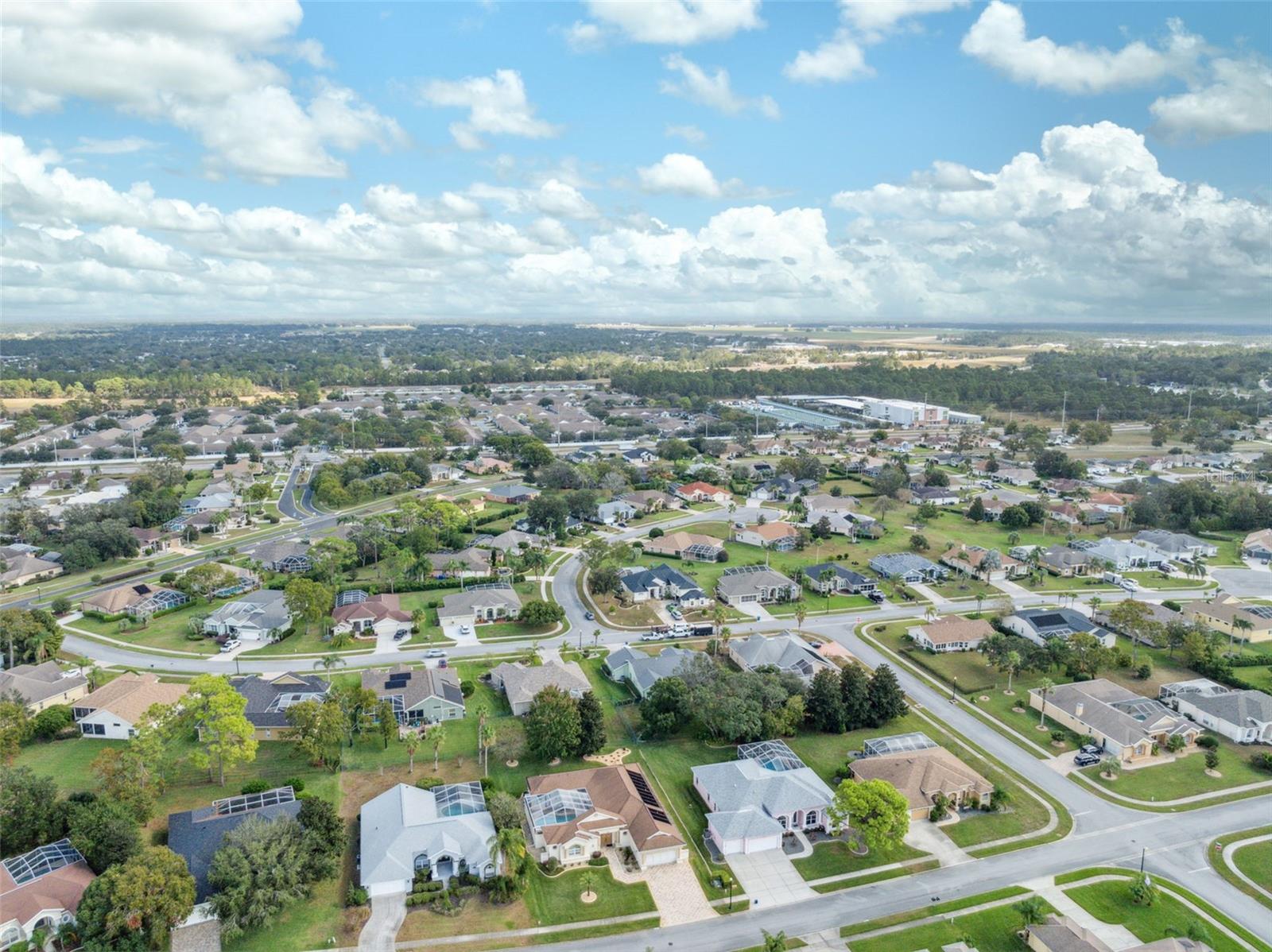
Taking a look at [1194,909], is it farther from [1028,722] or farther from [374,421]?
[374,421]

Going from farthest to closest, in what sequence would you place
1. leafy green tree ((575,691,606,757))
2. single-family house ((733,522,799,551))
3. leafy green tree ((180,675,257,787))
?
single-family house ((733,522,799,551))
leafy green tree ((575,691,606,757))
leafy green tree ((180,675,257,787))

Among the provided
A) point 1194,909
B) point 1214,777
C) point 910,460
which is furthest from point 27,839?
point 910,460

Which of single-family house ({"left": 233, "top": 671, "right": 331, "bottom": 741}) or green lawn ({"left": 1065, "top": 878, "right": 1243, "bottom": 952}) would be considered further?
single-family house ({"left": 233, "top": 671, "right": 331, "bottom": 741})

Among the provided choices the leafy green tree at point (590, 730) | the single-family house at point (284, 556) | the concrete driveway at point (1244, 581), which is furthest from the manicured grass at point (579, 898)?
the concrete driveway at point (1244, 581)

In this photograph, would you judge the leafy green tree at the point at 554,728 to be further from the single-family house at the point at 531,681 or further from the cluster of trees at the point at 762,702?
the cluster of trees at the point at 762,702

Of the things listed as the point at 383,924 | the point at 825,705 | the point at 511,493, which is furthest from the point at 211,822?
the point at 511,493

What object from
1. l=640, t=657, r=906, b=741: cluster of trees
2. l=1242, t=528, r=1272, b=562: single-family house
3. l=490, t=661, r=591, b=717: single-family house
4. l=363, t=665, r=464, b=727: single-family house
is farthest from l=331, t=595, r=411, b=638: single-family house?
l=1242, t=528, r=1272, b=562: single-family house

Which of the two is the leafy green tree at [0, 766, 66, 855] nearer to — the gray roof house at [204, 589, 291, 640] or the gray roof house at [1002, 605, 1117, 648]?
the gray roof house at [204, 589, 291, 640]

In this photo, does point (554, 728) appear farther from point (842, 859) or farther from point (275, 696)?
point (275, 696)
